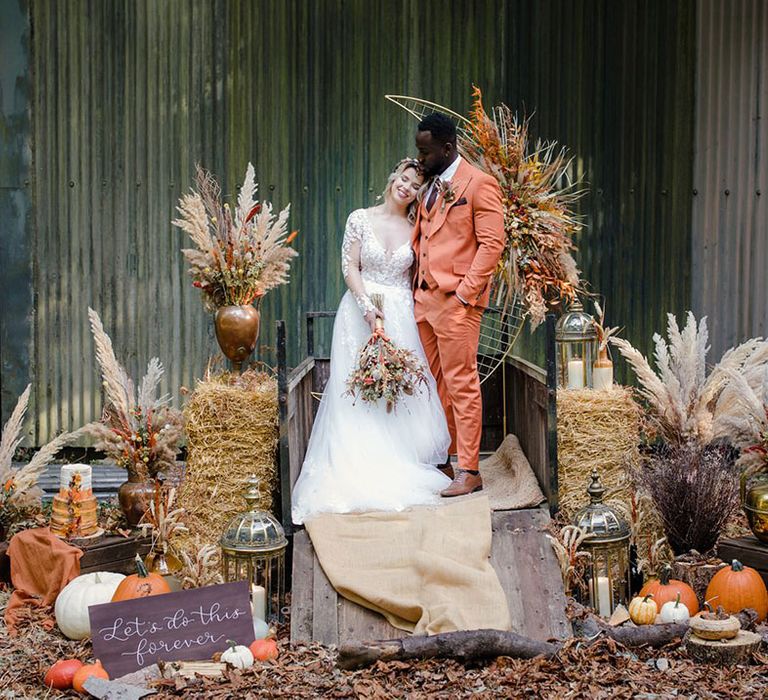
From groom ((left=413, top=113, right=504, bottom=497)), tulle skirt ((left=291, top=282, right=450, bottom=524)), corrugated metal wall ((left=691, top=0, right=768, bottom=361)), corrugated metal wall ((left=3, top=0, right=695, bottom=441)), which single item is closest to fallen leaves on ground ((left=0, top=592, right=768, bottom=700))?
tulle skirt ((left=291, top=282, right=450, bottom=524))

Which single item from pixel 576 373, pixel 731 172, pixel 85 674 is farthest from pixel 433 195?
pixel 85 674

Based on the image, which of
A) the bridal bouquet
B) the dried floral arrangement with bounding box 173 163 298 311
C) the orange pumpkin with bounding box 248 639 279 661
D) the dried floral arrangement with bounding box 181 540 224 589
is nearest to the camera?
the orange pumpkin with bounding box 248 639 279 661

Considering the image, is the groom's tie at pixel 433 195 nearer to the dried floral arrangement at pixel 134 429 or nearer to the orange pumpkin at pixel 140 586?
the dried floral arrangement at pixel 134 429

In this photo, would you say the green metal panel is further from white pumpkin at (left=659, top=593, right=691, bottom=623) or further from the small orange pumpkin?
white pumpkin at (left=659, top=593, right=691, bottom=623)

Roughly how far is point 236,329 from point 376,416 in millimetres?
903

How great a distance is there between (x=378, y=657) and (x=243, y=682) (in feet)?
1.68

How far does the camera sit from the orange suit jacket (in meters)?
5.01

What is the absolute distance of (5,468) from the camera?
502 centimetres

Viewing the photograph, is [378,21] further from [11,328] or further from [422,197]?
[11,328]

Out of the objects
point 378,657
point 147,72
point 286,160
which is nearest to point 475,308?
point 378,657

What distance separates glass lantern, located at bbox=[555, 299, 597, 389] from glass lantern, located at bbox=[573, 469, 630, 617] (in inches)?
43.5

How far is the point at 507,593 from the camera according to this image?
4148 mm

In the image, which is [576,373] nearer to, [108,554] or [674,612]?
Result: [674,612]

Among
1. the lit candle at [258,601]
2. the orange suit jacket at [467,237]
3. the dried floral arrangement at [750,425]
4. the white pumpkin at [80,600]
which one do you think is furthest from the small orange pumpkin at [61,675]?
the dried floral arrangement at [750,425]
